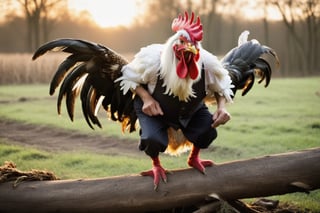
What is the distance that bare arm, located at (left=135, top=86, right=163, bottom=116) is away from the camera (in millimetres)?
2441

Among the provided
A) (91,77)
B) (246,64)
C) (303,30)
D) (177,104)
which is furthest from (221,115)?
(303,30)

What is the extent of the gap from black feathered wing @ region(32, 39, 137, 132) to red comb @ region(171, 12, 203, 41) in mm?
450

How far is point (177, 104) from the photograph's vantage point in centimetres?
247

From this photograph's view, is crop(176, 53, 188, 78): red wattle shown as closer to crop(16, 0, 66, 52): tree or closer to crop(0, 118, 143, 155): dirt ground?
crop(0, 118, 143, 155): dirt ground

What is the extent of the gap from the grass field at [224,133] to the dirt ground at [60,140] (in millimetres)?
184

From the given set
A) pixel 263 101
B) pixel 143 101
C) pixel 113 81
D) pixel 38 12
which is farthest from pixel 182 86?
pixel 38 12

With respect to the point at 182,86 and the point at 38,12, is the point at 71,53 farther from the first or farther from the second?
the point at 38,12

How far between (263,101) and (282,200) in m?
5.60

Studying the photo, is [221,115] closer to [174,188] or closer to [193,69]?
[193,69]

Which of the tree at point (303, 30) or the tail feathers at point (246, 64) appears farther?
the tree at point (303, 30)

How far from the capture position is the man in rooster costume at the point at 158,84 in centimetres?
232

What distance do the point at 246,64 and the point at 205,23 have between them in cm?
1916

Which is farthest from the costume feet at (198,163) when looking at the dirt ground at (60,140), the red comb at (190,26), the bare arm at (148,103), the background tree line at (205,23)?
the background tree line at (205,23)

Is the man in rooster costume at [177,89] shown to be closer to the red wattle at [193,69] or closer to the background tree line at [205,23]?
the red wattle at [193,69]
